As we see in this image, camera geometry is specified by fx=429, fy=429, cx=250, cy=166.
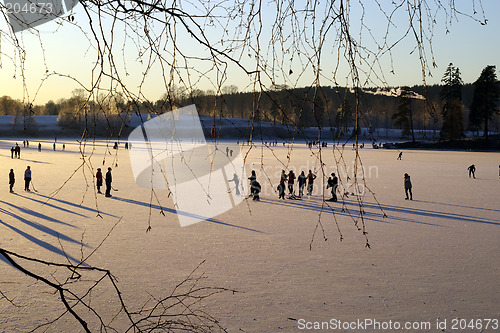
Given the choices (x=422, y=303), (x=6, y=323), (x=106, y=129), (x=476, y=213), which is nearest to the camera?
(x=106, y=129)

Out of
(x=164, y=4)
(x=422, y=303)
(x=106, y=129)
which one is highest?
(x=164, y=4)

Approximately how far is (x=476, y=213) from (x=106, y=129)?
13483 mm

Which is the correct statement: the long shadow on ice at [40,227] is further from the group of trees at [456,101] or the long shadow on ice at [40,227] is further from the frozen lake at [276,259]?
the group of trees at [456,101]

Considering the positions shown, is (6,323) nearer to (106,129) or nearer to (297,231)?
(106,129)

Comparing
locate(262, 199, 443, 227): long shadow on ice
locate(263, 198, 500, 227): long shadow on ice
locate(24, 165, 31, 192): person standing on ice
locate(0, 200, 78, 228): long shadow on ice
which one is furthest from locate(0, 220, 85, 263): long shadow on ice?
locate(24, 165, 31, 192): person standing on ice

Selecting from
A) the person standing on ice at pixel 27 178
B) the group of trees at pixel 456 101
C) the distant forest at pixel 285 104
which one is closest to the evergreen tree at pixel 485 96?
the group of trees at pixel 456 101

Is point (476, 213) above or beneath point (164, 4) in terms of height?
beneath

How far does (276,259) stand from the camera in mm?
7988

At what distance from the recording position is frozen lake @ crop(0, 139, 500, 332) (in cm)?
566

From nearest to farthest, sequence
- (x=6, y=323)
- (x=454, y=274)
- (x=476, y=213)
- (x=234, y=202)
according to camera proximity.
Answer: (x=6, y=323), (x=454, y=274), (x=476, y=213), (x=234, y=202)

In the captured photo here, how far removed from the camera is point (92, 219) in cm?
1140

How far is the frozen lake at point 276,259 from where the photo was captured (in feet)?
18.6

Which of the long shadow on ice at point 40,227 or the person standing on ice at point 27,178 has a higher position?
the person standing on ice at point 27,178

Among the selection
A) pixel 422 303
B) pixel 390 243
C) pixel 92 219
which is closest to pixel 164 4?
pixel 422 303
